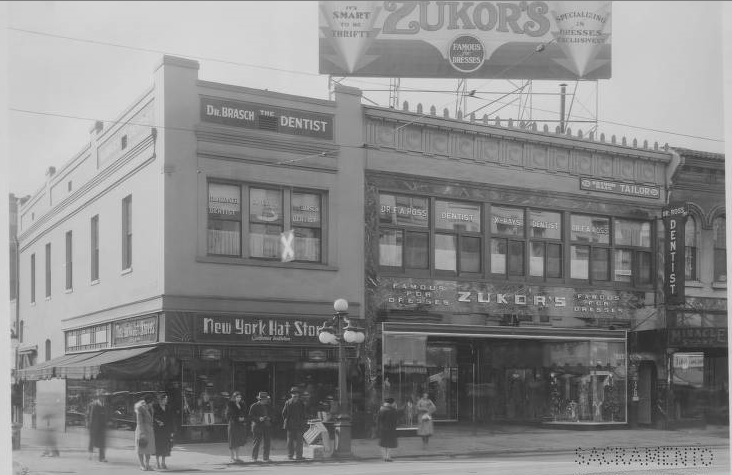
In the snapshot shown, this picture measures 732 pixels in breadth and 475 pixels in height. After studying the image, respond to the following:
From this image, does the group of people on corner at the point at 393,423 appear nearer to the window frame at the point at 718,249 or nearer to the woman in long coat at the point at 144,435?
the woman in long coat at the point at 144,435

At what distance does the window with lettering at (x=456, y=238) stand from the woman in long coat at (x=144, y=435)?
3.68 meters

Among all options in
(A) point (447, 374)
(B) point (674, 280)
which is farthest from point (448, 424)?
(B) point (674, 280)

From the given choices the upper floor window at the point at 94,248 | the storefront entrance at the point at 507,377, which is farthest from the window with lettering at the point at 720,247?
the upper floor window at the point at 94,248

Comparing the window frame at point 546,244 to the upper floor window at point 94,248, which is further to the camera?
the window frame at point 546,244

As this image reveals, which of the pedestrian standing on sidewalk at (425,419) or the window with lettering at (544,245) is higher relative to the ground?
the window with lettering at (544,245)

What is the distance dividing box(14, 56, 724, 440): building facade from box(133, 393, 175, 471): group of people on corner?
0.16 metres

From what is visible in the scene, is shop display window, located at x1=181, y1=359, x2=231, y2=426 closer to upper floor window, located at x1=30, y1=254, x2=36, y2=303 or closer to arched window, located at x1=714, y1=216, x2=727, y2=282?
upper floor window, located at x1=30, y1=254, x2=36, y2=303

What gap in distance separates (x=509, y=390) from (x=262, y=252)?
11.2 feet

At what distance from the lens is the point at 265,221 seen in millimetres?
9508

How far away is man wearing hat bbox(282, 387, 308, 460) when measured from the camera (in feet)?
31.0

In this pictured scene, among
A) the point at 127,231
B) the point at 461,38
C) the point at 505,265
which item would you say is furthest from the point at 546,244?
the point at 127,231

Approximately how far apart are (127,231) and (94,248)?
463mm

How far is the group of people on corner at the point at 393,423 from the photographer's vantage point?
992 cm

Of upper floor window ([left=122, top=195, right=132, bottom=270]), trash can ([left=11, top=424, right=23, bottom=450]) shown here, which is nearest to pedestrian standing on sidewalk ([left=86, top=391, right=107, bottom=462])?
trash can ([left=11, top=424, right=23, bottom=450])
